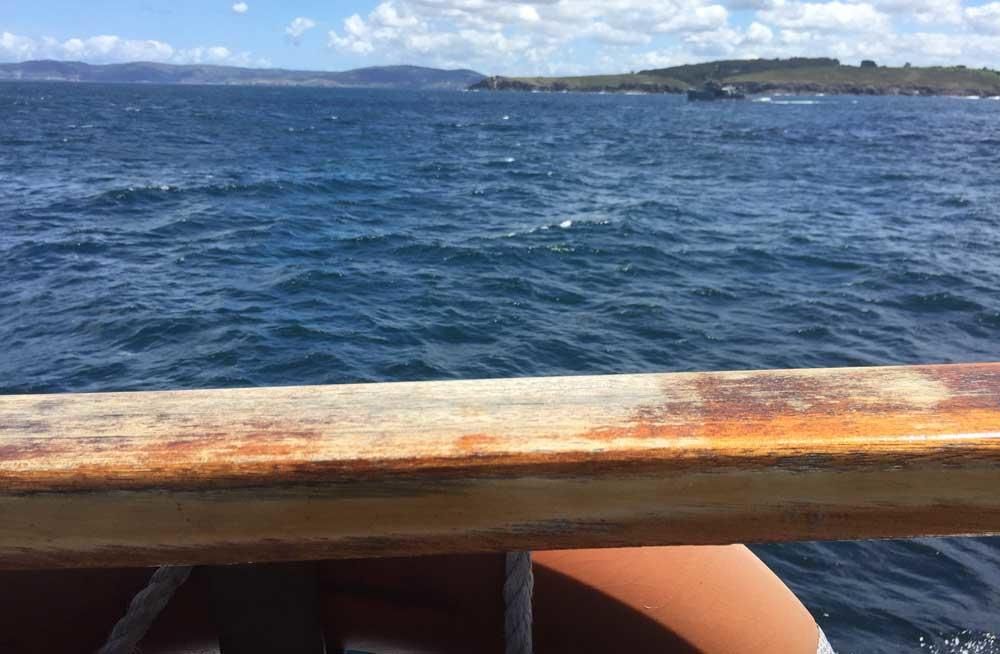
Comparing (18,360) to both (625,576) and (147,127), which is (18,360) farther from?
(147,127)

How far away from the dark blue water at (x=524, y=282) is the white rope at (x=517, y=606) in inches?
191

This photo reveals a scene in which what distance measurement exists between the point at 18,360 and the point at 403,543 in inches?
418

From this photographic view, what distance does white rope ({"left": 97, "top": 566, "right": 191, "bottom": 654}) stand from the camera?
1128 millimetres

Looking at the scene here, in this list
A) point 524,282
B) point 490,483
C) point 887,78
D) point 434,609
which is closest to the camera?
point 490,483

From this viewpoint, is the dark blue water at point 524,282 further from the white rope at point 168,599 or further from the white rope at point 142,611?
the white rope at point 142,611

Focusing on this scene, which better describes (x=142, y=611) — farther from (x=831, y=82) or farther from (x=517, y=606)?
(x=831, y=82)

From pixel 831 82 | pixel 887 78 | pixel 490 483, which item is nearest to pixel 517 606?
pixel 490 483

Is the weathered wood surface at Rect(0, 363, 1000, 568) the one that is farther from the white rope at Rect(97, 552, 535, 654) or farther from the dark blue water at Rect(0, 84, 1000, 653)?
the dark blue water at Rect(0, 84, 1000, 653)

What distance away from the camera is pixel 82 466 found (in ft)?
2.92

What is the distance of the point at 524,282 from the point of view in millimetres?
14141

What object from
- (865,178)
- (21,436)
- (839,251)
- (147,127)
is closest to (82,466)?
Result: (21,436)

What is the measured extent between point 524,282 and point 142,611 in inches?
515

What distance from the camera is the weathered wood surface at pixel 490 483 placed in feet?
2.92

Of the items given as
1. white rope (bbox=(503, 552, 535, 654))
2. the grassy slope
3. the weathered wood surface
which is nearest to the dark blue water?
white rope (bbox=(503, 552, 535, 654))
